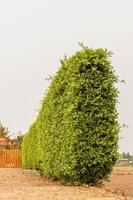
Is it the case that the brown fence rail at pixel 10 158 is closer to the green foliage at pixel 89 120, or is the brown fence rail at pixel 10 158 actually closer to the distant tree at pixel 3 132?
the distant tree at pixel 3 132

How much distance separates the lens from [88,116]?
14.8 meters

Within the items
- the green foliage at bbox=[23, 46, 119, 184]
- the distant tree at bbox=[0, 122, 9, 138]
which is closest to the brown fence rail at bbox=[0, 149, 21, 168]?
the distant tree at bbox=[0, 122, 9, 138]

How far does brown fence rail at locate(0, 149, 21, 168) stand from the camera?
45719 millimetres

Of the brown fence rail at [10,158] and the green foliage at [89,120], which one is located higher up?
the brown fence rail at [10,158]

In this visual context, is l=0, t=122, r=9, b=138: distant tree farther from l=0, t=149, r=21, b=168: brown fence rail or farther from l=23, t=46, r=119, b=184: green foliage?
l=23, t=46, r=119, b=184: green foliage

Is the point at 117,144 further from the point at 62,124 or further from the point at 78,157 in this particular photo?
the point at 62,124

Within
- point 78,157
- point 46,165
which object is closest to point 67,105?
point 78,157

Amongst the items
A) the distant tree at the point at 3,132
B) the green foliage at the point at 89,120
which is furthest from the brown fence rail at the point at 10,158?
the green foliage at the point at 89,120

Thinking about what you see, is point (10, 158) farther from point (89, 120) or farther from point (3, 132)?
point (89, 120)

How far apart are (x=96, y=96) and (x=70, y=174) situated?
2.11 m

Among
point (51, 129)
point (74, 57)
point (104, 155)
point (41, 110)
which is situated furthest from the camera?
point (41, 110)

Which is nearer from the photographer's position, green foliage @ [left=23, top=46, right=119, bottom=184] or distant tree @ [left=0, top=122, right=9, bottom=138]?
green foliage @ [left=23, top=46, right=119, bottom=184]

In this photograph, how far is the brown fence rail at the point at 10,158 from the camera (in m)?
45.7

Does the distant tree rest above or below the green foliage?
above
